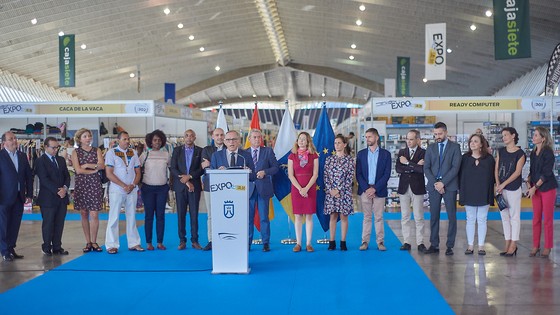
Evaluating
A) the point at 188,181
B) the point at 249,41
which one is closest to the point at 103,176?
the point at 188,181

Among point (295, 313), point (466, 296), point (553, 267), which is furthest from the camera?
point (553, 267)

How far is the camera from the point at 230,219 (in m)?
5.62

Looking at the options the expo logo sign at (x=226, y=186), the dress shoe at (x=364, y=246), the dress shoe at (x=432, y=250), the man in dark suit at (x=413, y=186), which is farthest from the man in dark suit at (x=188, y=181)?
the dress shoe at (x=432, y=250)

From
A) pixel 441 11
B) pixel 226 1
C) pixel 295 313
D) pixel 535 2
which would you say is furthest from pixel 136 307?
pixel 226 1

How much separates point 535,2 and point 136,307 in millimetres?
14862

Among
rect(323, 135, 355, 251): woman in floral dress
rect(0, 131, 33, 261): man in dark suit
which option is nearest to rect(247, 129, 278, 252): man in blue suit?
rect(323, 135, 355, 251): woman in floral dress

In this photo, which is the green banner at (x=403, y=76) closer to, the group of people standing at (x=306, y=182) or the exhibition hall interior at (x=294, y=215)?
the exhibition hall interior at (x=294, y=215)

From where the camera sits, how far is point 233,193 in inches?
222

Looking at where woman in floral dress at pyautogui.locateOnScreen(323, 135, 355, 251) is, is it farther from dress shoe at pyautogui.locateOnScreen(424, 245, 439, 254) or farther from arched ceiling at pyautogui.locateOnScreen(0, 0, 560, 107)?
arched ceiling at pyautogui.locateOnScreen(0, 0, 560, 107)

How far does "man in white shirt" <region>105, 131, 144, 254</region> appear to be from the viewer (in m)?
6.89

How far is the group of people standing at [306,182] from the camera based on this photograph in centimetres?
656

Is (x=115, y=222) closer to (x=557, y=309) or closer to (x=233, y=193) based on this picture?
(x=233, y=193)

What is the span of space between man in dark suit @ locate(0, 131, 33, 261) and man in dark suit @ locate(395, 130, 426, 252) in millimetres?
4350

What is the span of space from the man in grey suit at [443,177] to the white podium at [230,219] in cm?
236
